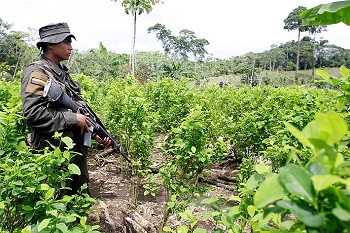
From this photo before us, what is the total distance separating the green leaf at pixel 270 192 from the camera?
556 mm

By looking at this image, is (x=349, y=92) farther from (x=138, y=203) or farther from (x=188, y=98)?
(x=188, y=98)

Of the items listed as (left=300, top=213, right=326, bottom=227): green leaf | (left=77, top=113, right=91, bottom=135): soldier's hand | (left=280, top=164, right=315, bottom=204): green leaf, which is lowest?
(left=77, top=113, right=91, bottom=135): soldier's hand

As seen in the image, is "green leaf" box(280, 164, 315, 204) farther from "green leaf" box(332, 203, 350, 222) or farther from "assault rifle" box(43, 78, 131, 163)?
"assault rifle" box(43, 78, 131, 163)

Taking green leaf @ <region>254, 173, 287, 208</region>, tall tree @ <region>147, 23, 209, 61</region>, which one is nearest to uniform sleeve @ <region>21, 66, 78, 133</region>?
green leaf @ <region>254, 173, 287, 208</region>

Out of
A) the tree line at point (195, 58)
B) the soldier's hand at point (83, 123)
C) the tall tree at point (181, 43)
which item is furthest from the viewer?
the tall tree at point (181, 43)

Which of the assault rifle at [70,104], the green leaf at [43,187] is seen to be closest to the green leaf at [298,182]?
the green leaf at [43,187]

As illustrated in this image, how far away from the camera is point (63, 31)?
2773mm

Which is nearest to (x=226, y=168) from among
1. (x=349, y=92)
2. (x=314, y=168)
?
(x=349, y=92)

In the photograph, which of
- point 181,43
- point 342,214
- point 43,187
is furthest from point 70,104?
point 181,43

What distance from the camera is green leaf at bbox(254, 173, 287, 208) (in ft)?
1.82

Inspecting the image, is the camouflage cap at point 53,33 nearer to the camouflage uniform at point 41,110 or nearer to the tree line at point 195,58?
the camouflage uniform at point 41,110

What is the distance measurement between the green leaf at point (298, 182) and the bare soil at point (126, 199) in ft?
5.95

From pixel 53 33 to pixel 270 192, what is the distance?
2642 millimetres

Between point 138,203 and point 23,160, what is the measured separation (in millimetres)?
2728
